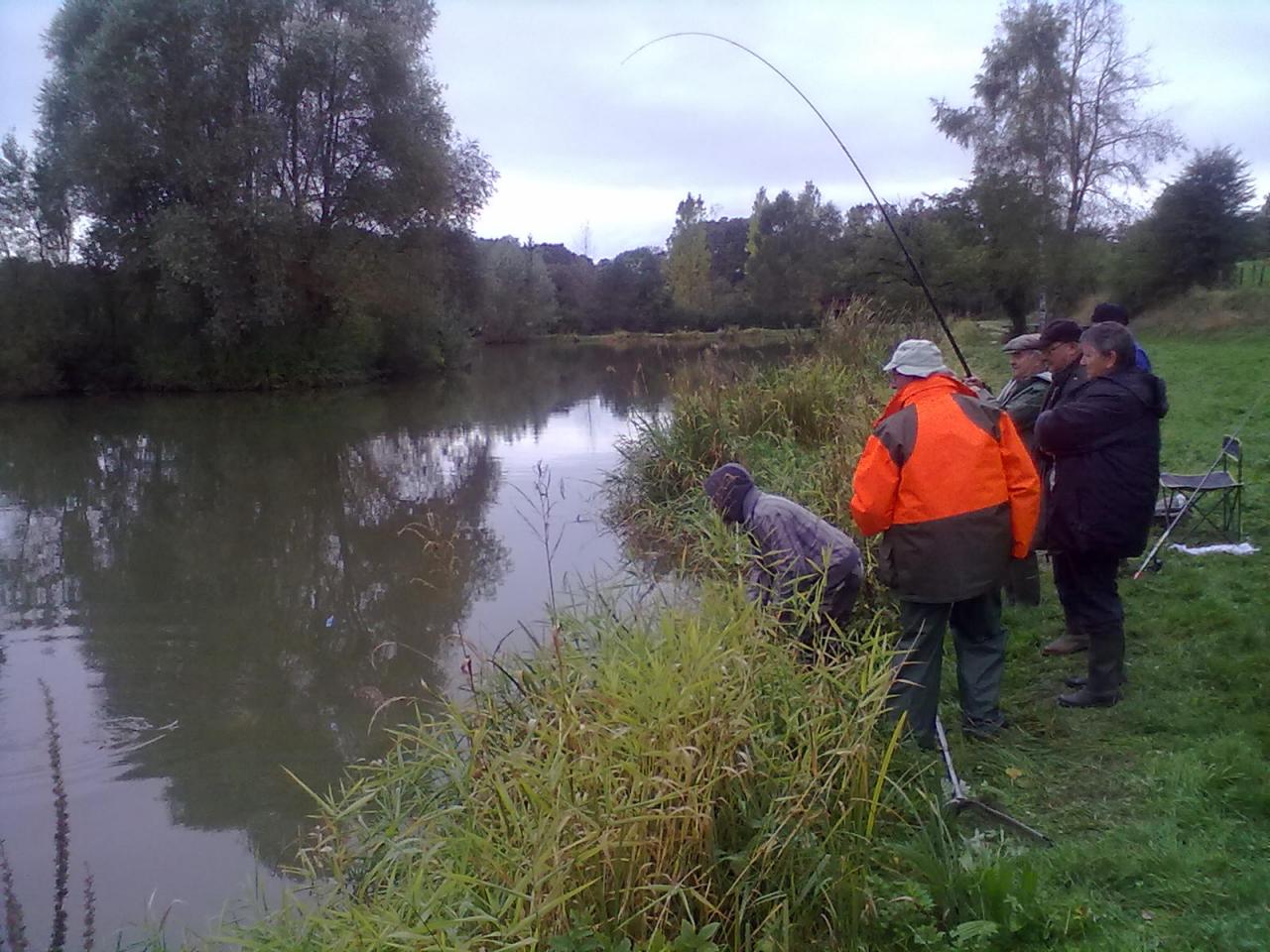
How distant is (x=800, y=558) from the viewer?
148 inches

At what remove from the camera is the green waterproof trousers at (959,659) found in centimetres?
362

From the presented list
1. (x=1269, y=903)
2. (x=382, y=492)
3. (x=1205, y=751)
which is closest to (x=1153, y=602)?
(x=1205, y=751)

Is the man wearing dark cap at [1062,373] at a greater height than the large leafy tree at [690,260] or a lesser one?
lesser

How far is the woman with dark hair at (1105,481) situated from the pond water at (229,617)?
2545 mm

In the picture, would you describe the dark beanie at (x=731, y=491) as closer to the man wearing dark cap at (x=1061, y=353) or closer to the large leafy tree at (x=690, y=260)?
the man wearing dark cap at (x=1061, y=353)

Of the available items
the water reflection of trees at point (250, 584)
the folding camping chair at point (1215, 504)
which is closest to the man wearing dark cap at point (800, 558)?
the water reflection of trees at point (250, 584)

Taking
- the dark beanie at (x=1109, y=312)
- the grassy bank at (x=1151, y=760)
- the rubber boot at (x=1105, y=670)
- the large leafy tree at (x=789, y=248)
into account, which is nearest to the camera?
the grassy bank at (x=1151, y=760)

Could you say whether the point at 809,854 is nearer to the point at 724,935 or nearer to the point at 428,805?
the point at 724,935

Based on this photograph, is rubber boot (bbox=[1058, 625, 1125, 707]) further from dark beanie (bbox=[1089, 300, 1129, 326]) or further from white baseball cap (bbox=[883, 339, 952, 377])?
dark beanie (bbox=[1089, 300, 1129, 326])

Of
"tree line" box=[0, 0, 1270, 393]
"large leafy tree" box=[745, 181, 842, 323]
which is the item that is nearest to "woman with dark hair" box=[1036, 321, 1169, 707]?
"tree line" box=[0, 0, 1270, 393]

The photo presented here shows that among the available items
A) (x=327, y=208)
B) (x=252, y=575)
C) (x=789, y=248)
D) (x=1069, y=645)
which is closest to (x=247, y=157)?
(x=327, y=208)

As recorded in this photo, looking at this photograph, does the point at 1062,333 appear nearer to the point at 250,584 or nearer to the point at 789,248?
the point at 250,584

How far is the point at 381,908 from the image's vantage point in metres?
2.44

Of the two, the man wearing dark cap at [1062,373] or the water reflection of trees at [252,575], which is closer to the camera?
the man wearing dark cap at [1062,373]
